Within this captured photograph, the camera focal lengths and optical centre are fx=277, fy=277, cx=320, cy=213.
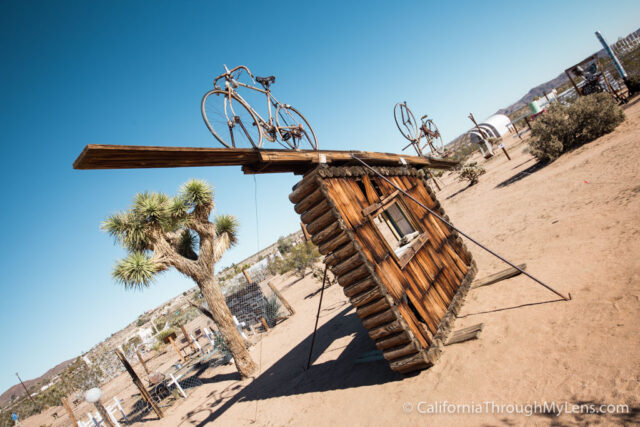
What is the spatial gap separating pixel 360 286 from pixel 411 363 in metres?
1.37

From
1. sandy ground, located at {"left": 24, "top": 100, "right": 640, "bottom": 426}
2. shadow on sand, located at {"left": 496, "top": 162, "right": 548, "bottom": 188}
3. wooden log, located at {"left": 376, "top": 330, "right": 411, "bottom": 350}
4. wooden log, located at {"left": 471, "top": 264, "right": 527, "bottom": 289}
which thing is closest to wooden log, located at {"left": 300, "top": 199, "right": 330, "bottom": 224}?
wooden log, located at {"left": 376, "top": 330, "right": 411, "bottom": 350}

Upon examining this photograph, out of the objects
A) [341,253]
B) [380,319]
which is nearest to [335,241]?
[341,253]

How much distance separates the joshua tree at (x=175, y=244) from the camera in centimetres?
909

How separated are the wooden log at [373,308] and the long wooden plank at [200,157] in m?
2.42

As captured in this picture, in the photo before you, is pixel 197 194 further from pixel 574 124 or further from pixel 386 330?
pixel 574 124

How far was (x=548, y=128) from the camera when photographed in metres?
13.4

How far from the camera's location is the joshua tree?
9.09 metres

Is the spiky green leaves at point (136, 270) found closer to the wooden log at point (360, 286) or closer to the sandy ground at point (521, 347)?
the sandy ground at point (521, 347)

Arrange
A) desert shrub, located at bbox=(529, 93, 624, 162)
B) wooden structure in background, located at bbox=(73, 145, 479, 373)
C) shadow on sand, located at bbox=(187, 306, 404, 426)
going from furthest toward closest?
desert shrub, located at bbox=(529, 93, 624, 162) → shadow on sand, located at bbox=(187, 306, 404, 426) → wooden structure in background, located at bbox=(73, 145, 479, 373)

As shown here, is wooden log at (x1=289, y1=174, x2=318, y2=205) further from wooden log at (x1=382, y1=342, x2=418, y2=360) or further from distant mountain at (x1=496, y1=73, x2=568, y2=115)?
distant mountain at (x1=496, y1=73, x2=568, y2=115)

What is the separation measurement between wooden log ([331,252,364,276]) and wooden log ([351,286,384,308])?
0.42m

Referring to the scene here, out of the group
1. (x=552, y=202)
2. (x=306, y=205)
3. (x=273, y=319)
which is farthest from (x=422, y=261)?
(x=273, y=319)

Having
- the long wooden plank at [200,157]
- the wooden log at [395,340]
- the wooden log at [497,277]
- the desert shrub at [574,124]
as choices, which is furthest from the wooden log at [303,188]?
the desert shrub at [574,124]

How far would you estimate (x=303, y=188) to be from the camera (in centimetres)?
463
